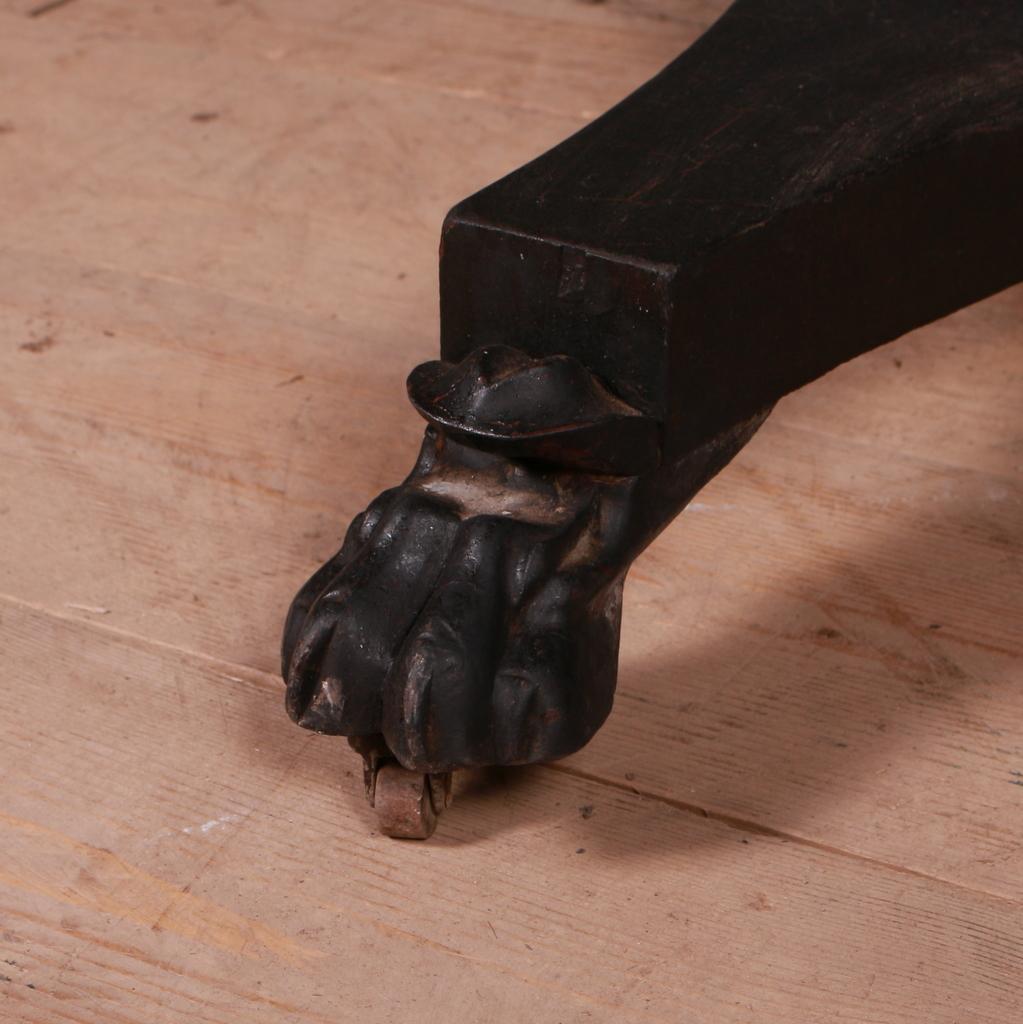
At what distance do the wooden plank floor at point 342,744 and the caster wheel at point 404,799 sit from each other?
14 mm

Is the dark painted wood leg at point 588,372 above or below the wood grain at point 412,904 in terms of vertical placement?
above

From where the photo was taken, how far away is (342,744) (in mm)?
835

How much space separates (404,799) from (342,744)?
8cm

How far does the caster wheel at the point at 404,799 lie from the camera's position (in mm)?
765

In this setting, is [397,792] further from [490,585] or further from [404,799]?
[490,585]

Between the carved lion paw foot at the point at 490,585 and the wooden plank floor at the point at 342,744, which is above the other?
the carved lion paw foot at the point at 490,585

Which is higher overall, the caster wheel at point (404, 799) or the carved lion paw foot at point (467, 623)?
the carved lion paw foot at point (467, 623)

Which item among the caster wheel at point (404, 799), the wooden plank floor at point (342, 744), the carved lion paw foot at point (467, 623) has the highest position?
the carved lion paw foot at point (467, 623)

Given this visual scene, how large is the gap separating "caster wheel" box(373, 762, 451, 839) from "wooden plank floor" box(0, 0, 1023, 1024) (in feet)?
0.05

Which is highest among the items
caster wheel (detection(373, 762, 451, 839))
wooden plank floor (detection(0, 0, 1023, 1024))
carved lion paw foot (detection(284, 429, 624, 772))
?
carved lion paw foot (detection(284, 429, 624, 772))

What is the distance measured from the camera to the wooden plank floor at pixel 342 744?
28.4 inches

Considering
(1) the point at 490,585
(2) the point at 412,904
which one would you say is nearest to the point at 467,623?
(1) the point at 490,585

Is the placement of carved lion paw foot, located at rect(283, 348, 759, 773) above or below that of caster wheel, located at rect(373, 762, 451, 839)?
above

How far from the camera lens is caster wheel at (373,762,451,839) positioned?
765 millimetres
